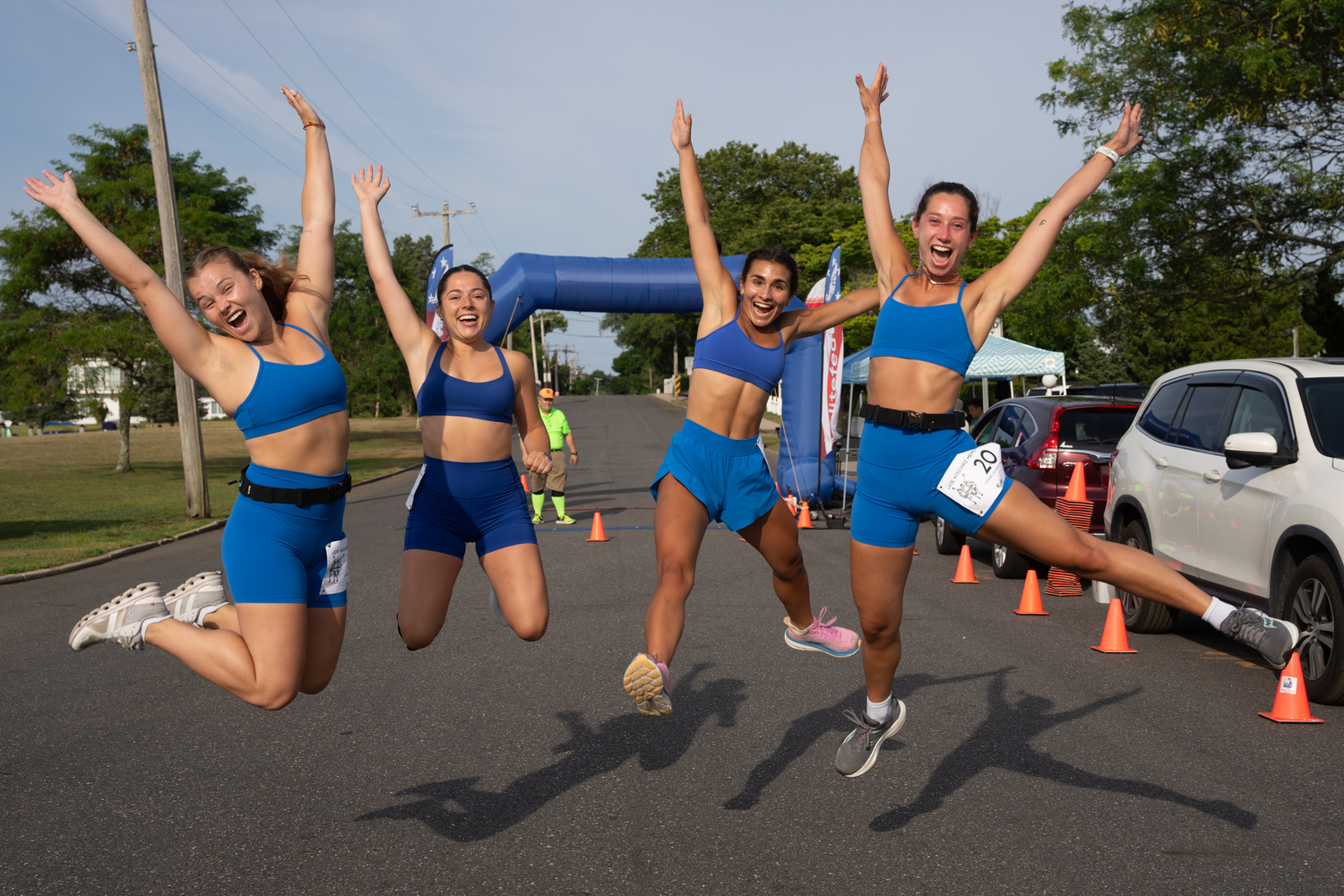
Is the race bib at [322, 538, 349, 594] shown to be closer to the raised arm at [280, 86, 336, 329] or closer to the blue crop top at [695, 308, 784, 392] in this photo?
the raised arm at [280, 86, 336, 329]

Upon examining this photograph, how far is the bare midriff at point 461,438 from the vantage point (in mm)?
4895

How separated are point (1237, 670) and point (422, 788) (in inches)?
208

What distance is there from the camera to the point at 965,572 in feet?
34.6

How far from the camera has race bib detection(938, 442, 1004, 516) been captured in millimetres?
3910

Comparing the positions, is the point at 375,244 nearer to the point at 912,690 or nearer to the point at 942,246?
the point at 942,246

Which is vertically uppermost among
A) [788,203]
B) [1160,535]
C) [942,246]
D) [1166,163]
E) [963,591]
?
[788,203]

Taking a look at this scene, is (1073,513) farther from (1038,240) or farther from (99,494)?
(99,494)

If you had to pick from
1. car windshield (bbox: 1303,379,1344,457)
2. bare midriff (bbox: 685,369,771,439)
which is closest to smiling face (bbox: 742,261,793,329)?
bare midriff (bbox: 685,369,771,439)

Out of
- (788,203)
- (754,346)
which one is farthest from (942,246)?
(788,203)

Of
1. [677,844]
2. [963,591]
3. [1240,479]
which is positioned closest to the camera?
[677,844]

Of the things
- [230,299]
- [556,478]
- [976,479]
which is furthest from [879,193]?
[556,478]

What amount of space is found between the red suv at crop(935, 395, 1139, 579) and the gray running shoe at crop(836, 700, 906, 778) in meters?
6.24

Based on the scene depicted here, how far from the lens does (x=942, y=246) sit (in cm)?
410

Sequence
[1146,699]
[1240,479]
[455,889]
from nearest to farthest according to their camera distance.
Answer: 1. [455,889]
2. [1146,699]
3. [1240,479]
